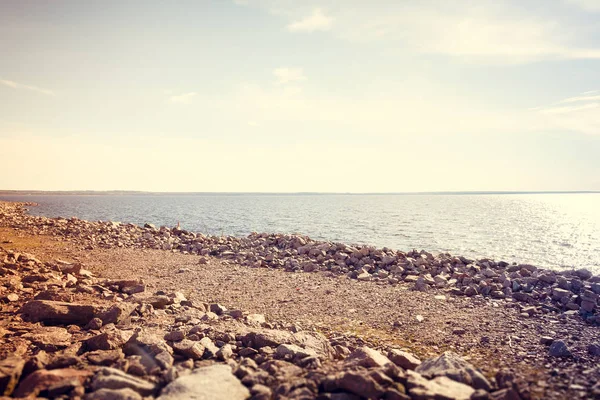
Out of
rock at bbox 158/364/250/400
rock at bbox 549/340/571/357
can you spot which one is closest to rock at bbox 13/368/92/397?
rock at bbox 158/364/250/400

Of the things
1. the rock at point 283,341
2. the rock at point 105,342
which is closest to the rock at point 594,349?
the rock at point 283,341

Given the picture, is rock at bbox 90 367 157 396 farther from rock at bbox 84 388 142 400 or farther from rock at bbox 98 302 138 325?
rock at bbox 98 302 138 325

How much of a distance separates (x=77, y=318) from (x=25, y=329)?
940 mm

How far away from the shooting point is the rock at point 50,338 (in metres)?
6.82

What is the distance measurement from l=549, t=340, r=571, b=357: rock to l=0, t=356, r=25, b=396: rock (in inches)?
376

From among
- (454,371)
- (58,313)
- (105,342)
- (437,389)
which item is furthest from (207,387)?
(58,313)

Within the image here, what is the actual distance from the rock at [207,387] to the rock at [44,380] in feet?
4.39

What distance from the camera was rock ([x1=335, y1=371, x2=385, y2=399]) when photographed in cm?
493

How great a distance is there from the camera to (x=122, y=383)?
16.6 feet

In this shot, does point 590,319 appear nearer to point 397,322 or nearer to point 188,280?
point 397,322

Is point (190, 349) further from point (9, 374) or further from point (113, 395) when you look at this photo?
point (9, 374)

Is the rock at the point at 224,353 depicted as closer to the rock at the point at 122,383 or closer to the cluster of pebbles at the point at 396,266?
Answer: the rock at the point at 122,383

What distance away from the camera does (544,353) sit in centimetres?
807

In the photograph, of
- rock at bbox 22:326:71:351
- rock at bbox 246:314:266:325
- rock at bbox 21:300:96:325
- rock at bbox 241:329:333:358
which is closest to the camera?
rock at bbox 22:326:71:351
